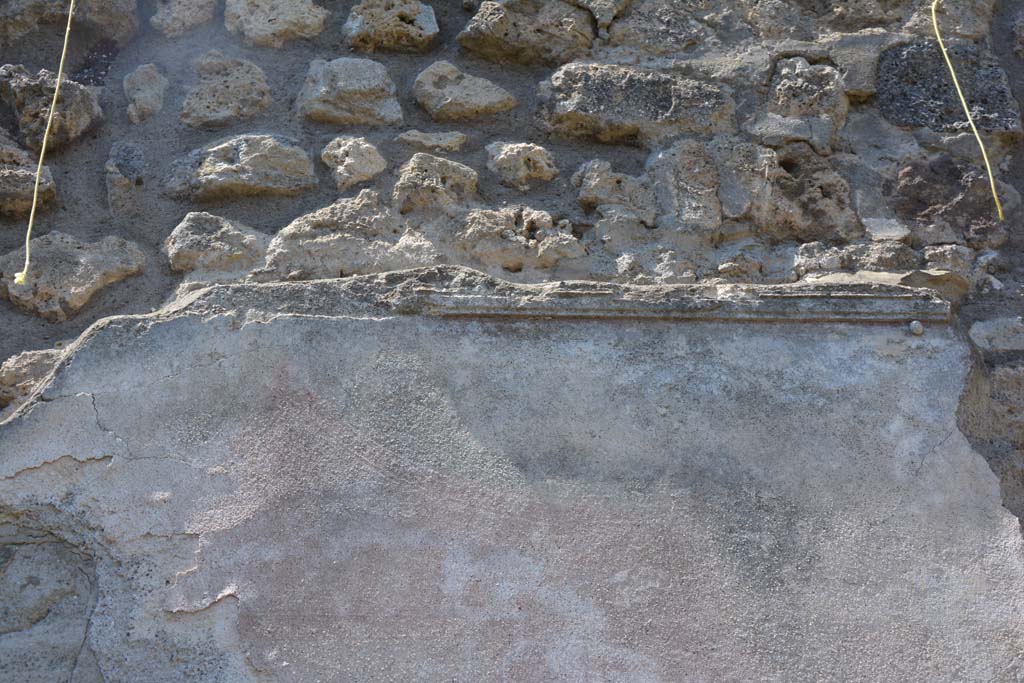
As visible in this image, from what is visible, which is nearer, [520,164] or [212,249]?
[212,249]

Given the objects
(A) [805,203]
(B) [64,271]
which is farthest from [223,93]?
(A) [805,203]

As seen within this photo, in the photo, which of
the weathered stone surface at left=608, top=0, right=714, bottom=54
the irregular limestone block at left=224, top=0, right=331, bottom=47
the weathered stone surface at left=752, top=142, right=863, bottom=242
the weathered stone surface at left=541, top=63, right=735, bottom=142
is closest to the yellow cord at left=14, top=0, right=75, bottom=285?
the irregular limestone block at left=224, top=0, right=331, bottom=47

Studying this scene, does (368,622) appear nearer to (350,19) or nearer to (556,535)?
(556,535)

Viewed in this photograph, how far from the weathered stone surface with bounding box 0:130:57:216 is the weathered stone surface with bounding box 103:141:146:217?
94mm

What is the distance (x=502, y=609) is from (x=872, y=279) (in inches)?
33.6

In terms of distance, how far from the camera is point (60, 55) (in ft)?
6.68

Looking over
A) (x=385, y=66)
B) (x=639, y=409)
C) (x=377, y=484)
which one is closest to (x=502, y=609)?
(x=377, y=484)


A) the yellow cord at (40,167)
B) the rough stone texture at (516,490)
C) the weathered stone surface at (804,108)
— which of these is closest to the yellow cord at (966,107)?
the weathered stone surface at (804,108)

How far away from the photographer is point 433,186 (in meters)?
1.92

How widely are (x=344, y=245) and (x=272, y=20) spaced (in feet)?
1.81

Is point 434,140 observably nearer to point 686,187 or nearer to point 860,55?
point 686,187

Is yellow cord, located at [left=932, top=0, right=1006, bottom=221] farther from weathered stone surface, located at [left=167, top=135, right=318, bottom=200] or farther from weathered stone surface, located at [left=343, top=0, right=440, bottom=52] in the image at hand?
weathered stone surface, located at [left=167, top=135, right=318, bottom=200]

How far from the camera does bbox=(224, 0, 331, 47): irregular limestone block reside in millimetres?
2091

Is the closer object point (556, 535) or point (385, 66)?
point (556, 535)
